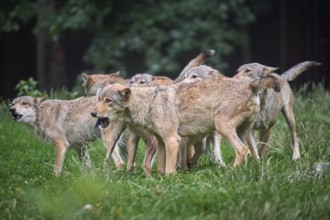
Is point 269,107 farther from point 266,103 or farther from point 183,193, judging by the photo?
point 183,193

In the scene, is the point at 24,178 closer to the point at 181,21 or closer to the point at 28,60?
the point at 181,21

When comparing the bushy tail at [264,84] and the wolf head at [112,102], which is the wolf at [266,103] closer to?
the bushy tail at [264,84]

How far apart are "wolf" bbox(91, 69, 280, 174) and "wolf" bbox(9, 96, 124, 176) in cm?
159

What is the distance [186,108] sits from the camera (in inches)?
387

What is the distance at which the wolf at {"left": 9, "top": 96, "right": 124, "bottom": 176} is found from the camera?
444 inches

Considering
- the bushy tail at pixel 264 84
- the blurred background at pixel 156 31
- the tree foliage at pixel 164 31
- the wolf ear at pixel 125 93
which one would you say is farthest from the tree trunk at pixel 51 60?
the bushy tail at pixel 264 84

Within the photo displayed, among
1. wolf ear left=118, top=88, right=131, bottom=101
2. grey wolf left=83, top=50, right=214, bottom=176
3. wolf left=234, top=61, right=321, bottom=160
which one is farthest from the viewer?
wolf left=234, top=61, right=321, bottom=160

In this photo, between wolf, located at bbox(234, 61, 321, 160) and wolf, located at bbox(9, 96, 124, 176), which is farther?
wolf, located at bbox(9, 96, 124, 176)

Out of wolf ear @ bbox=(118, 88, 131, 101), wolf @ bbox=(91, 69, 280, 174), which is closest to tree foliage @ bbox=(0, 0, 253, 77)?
wolf @ bbox=(91, 69, 280, 174)

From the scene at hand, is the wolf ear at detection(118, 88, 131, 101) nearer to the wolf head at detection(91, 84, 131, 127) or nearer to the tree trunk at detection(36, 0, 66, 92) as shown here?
the wolf head at detection(91, 84, 131, 127)

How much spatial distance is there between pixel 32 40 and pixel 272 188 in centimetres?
1891

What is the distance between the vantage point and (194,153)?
10.7m

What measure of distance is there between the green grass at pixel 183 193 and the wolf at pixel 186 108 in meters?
0.56

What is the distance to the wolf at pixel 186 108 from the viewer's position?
9.54 meters
